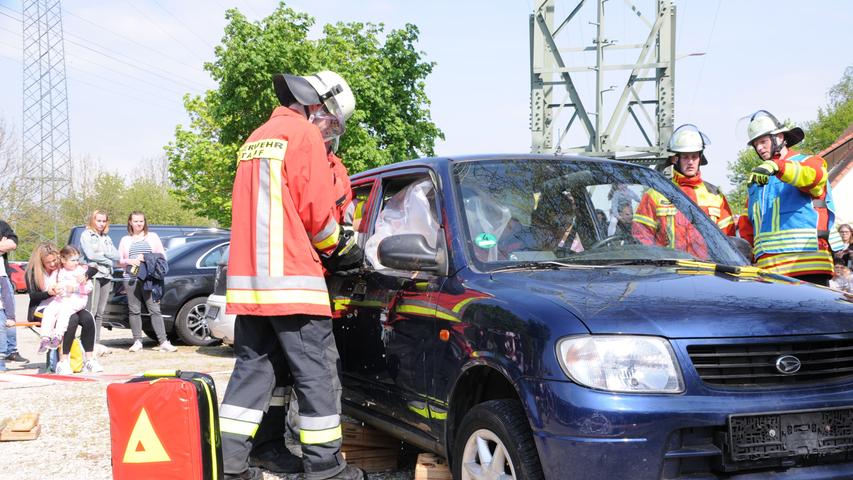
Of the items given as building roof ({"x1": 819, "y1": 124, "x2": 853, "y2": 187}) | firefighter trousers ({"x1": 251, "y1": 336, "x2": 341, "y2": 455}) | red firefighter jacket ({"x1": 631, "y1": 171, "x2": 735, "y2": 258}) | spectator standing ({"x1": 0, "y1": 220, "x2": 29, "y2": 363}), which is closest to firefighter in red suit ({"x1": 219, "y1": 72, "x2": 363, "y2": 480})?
firefighter trousers ({"x1": 251, "y1": 336, "x2": 341, "y2": 455})

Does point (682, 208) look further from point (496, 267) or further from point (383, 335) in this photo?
point (383, 335)

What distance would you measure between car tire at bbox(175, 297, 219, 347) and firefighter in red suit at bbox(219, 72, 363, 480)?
284 inches


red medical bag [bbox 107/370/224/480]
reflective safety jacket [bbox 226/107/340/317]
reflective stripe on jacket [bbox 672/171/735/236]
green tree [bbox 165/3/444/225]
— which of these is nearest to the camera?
red medical bag [bbox 107/370/224/480]

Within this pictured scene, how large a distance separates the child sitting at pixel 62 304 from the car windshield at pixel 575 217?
6.02 meters

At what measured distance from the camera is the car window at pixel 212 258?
11.1 metres

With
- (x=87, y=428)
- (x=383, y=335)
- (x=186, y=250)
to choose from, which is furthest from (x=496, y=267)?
(x=186, y=250)

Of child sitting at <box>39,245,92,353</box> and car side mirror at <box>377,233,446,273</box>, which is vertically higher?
car side mirror at <box>377,233,446,273</box>

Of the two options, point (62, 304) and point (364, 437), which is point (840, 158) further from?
point (364, 437)

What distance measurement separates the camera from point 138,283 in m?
10.4

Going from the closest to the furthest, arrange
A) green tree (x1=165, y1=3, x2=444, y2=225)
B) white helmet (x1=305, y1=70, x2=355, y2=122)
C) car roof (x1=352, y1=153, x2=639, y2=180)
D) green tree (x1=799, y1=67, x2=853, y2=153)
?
1. car roof (x1=352, y1=153, x2=639, y2=180)
2. white helmet (x1=305, y1=70, x2=355, y2=122)
3. green tree (x1=165, y1=3, x2=444, y2=225)
4. green tree (x1=799, y1=67, x2=853, y2=153)

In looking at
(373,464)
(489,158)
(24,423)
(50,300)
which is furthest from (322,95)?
(50,300)

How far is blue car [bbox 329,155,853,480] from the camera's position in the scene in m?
2.67

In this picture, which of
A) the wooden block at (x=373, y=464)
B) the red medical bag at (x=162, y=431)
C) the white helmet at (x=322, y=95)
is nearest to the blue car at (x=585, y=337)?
the wooden block at (x=373, y=464)

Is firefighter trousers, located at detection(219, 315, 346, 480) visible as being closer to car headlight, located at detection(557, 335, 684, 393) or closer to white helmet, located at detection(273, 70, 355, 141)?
white helmet, located at detection(273, 70, 355, 141)
